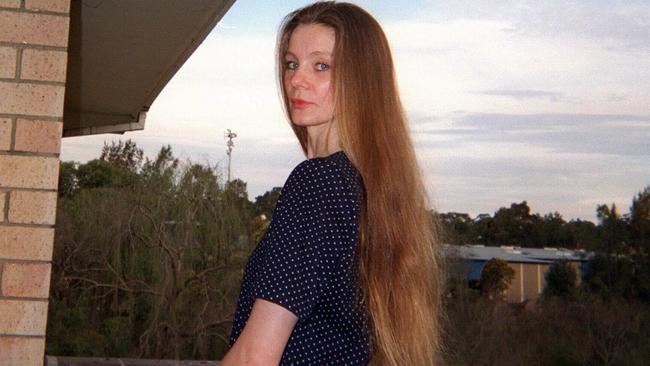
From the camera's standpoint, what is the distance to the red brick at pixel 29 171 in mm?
2514

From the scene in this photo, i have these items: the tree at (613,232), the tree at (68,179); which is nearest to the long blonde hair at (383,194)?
the tree at (68,179)

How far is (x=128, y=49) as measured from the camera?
5.12 m

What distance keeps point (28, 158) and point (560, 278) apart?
20.6 m

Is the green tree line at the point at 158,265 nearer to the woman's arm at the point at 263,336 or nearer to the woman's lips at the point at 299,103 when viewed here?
the woman's lips at the point at 299,103

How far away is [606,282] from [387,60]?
2199 centimetres

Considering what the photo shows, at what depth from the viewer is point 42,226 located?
2523mm

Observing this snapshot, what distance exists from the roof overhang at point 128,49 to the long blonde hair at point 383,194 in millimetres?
2484

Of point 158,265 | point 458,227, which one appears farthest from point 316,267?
point 458,227

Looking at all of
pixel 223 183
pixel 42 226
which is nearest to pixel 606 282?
pixel 223 183

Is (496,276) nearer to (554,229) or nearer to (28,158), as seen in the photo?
(554,229)

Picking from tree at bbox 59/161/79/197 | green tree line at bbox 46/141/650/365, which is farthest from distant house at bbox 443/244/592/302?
tree at bbox 59/161/79/197

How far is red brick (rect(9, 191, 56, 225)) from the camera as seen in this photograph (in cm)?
251

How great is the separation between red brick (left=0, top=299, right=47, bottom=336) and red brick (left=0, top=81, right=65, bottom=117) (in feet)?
1.70

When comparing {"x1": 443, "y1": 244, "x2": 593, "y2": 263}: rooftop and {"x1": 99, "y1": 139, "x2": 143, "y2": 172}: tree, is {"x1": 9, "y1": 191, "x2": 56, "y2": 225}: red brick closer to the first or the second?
{"x1": 99, "y1": 139, "x2": 143, "y2": 172}: tree
